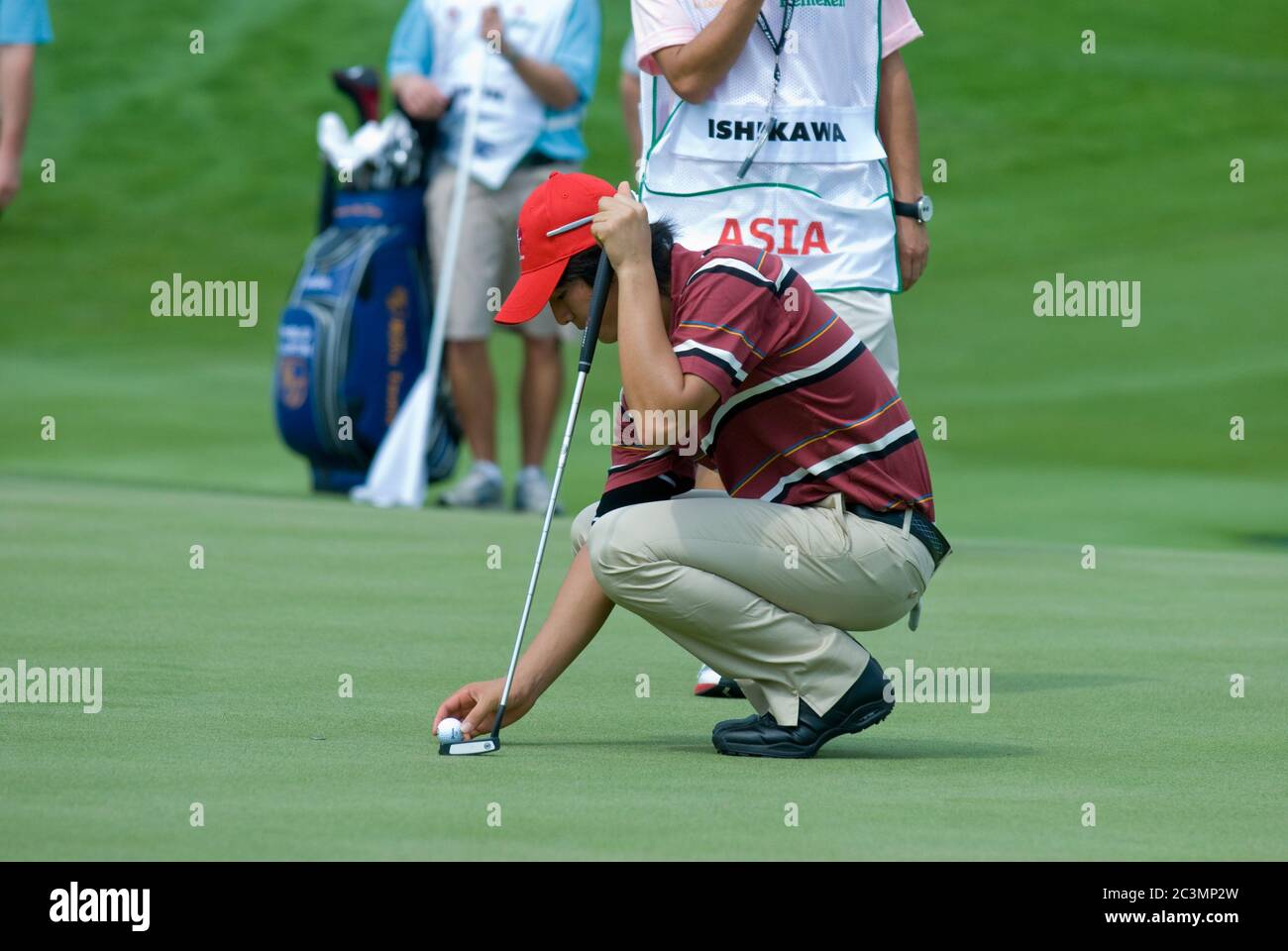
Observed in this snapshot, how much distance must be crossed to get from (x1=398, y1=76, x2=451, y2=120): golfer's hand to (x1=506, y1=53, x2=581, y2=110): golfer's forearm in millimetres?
334

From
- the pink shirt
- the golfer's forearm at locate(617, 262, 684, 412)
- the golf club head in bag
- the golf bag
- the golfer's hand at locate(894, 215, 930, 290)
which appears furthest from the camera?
the golf club head in bag

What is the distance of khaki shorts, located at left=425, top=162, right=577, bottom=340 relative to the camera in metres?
9.73

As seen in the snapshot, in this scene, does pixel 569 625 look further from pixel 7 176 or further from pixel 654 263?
pixel 7 176

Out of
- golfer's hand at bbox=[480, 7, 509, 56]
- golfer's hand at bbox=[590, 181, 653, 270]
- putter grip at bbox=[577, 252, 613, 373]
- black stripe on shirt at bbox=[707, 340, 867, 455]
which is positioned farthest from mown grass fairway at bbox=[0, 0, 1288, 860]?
golfer's hand at bbox=[480, 7, 509, 56]

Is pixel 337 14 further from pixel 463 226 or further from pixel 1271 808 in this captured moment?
pixel 1271 808

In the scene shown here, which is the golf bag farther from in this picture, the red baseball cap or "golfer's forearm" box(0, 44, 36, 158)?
the red baseball cap

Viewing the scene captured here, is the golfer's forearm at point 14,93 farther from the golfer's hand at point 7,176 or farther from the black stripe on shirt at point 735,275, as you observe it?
the black stripe on shirt at point 735,275

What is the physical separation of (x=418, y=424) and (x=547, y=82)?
4.69ft

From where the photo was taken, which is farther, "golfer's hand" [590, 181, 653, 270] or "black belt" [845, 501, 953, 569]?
"black belt" [845, 501, 953, 569]

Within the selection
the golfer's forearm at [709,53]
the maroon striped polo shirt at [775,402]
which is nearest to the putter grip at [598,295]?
the maroon striped polo shirt at [775,402]

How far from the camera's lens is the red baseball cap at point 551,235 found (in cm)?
452

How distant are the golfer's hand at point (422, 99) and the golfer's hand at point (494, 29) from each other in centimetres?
29

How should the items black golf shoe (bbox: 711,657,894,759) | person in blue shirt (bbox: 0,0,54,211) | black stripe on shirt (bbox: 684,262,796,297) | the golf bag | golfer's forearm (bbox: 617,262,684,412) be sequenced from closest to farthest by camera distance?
golfer's forearm (bbox: 617,262,684,412) → black stripe on shirt (bbox: 684,262,796,297) → black golf shoe (bbox: 711,657,894,759) → person in blue shirt (bbox: 0,0,54,211) → the golf bag
